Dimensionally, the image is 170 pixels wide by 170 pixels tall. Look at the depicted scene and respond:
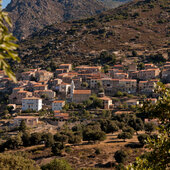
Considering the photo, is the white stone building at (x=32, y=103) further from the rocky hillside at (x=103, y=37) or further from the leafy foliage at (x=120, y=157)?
the leafy foliage at (x=120, y=157)

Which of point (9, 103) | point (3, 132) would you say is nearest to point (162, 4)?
point (9, 103)

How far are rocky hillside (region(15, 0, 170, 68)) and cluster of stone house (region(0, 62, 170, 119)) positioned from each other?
1518cm

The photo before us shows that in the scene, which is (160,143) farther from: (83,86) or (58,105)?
(83,86)

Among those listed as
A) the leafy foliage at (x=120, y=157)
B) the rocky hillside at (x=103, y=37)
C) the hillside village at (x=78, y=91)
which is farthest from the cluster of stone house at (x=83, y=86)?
the leafy foliage at (x=120, y=157)

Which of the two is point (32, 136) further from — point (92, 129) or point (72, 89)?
point (72, 89)

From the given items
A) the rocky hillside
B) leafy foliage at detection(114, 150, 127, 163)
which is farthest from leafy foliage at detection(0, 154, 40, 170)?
the rocky hillside

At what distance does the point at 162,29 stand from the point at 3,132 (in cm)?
8928

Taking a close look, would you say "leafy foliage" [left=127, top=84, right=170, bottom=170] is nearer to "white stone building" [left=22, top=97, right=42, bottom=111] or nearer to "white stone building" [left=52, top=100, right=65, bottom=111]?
"white stone building" [left=52, top=100, right=65, bottom=111]

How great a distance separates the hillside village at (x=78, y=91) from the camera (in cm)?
5718

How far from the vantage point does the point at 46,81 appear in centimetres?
7875

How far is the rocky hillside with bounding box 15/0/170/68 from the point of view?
98250mm

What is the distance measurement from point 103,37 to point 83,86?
141ft

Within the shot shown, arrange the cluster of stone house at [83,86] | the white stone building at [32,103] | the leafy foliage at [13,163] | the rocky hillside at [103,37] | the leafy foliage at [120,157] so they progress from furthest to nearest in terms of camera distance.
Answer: the rocky hillside at [103,37] < the cluster of stone house at [83,86] < the white stone building at [32,103] < the leafy foliage at [120,157] < the leafy foliage at [13,163]

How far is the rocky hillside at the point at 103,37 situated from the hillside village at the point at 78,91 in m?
14.1
